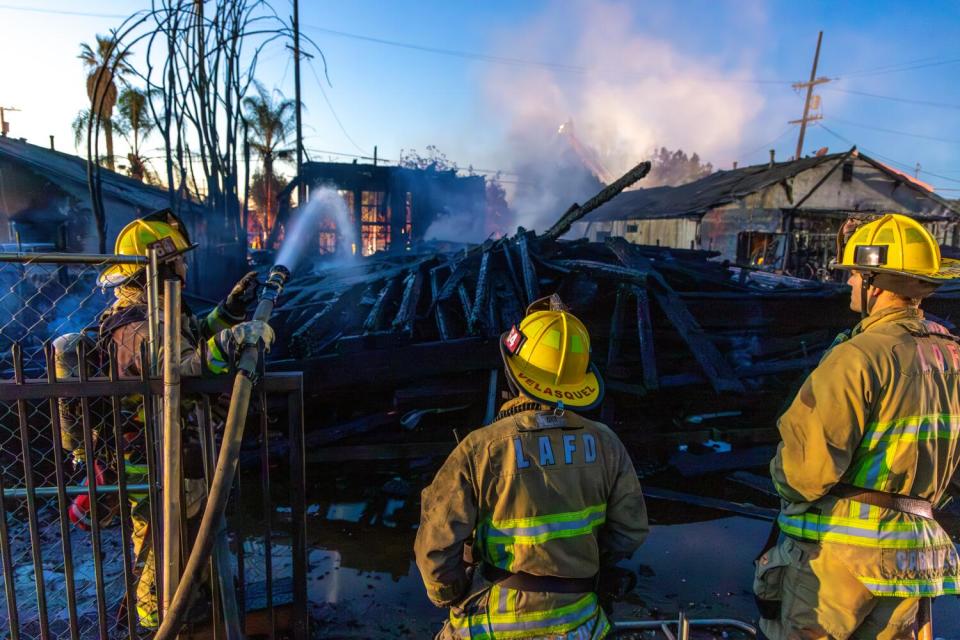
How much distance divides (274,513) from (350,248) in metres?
18.4

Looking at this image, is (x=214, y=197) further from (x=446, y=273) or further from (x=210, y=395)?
(x=210, y=395)

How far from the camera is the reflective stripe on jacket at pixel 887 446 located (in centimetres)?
212

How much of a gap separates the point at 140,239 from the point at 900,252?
12.8ft

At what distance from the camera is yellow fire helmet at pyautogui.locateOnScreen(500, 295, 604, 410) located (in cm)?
195

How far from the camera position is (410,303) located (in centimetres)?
669

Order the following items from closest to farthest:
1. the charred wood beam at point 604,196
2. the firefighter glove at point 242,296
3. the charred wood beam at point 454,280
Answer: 1. the firefighter glove at point 242,296
2. the charred wood beam at point 454,280
3. the charred wood beam at point 604,196

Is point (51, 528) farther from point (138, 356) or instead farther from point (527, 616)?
point (527, 616)

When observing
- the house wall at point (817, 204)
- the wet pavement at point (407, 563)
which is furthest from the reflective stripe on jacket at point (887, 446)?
the house wall at point (817, 204)

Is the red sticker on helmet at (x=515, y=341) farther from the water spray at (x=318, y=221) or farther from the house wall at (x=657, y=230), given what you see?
the house wall at (x=657, y=230)

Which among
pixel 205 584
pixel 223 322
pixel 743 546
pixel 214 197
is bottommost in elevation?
pixel 743 546

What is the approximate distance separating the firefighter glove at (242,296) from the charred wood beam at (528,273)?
148 inches

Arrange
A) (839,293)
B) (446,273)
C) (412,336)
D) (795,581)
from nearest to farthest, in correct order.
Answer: (795,581) → (412,336) → (839,293) → (446,273)

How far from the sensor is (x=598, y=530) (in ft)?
6.88

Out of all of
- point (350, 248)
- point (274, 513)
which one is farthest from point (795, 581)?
point (350, 248)
